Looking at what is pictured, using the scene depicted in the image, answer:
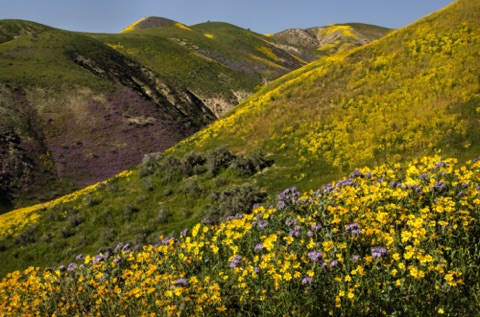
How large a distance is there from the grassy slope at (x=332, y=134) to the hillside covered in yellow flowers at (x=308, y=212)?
0.11 metres

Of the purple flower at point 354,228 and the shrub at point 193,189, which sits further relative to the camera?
the shrub at point 193,189

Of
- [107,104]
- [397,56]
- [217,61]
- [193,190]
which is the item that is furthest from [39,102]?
[217,61]

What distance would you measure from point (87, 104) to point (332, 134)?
50.2 metres

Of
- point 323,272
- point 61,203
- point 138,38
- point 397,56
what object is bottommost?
point 61,203

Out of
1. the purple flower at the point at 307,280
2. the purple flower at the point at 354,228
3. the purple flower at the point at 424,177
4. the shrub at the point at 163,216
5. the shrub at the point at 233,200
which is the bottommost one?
the shrub at the point at 163,216

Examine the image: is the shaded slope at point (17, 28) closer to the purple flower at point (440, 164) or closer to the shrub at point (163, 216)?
the shrub at point (163, 216)

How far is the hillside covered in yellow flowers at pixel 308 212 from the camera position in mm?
6570

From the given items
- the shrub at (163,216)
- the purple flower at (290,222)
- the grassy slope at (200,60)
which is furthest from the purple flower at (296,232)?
the grassy slope at (200,60)

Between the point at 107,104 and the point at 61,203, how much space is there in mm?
38404

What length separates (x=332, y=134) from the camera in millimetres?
23422

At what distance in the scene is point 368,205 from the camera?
937 centimetres

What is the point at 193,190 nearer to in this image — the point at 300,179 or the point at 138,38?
the point at 300,179

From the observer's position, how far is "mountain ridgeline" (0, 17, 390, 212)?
47.2 metres

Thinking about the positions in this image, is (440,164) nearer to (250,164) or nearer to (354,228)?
(354,228)
